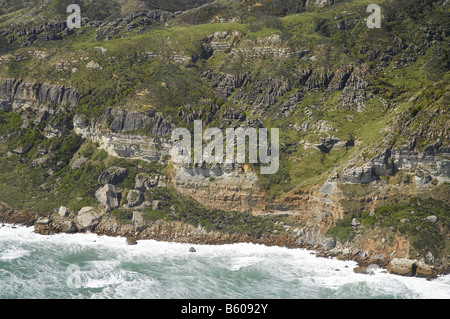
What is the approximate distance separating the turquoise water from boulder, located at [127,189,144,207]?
8.45m

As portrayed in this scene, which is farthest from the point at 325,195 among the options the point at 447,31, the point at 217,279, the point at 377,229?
the point at 447,31

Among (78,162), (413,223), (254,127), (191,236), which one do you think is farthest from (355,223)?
(78,162)

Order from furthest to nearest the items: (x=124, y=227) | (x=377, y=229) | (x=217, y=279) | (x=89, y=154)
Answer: (x=89, y=154) → (x=124, y=227) → (x=377, y=229) → (x=217, y=279)

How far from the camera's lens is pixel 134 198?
95.6 m

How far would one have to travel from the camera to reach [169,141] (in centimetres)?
10138

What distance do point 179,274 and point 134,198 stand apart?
A: 24.7 metres

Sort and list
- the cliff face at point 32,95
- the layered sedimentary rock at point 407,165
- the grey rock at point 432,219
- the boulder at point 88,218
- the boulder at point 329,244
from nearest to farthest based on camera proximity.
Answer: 1. the grey rock at point 432,219
2. the layered sedimentary rock at point 407,165
3. the boulder at point 329,244
4. the boulder at point 88,218
5. the cliff face at point 32,95

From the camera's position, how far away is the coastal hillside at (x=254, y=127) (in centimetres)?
8294

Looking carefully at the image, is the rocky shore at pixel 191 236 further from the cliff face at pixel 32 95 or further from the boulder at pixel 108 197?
the cliff face at pixel 32 95

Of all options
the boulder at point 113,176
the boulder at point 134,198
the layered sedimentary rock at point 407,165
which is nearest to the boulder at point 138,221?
the boulder at point 134,198

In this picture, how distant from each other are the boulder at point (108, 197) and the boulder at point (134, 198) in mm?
3188

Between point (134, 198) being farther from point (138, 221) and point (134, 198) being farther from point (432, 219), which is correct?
point (432, 219)

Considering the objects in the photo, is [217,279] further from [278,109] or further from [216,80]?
[216,80]

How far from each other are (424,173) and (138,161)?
58804 mm
